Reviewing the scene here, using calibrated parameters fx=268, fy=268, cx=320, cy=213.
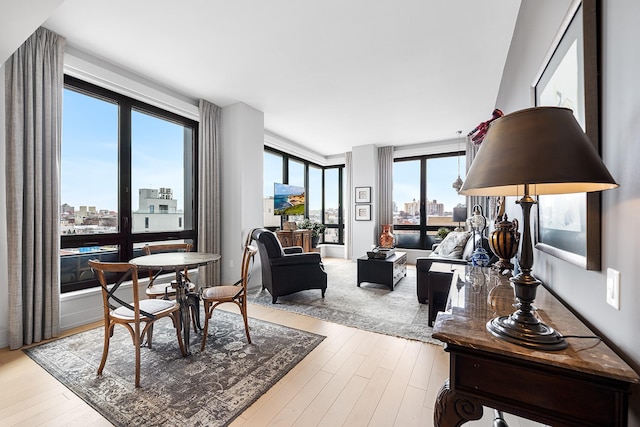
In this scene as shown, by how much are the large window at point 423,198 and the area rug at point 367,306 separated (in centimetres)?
206

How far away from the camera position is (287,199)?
6219mm

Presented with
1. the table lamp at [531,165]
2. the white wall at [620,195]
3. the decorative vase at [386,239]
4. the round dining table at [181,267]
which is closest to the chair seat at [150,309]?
the round dining table at [181,267]

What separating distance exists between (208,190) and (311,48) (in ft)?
8.17

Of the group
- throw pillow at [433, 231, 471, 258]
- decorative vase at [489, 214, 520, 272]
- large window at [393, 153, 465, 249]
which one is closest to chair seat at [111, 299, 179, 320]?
decorative vase at [489, 214, 520, 272]

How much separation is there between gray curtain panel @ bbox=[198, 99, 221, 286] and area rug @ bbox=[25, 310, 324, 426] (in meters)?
1.34

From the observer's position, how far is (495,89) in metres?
3.66

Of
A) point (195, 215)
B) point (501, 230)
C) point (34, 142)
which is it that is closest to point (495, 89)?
point (501, 230)

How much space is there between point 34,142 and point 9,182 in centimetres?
41

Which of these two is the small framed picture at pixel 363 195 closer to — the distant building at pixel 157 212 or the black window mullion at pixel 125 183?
the distant building at pixel 157 212

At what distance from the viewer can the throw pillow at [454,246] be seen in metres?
3.78

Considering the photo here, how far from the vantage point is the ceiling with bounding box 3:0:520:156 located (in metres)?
2.27

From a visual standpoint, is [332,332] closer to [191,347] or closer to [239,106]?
[191,347]

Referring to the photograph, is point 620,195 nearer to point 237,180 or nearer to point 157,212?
point 237,180

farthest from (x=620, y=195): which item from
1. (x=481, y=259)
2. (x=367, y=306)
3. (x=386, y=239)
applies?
(x=386, y=239)
